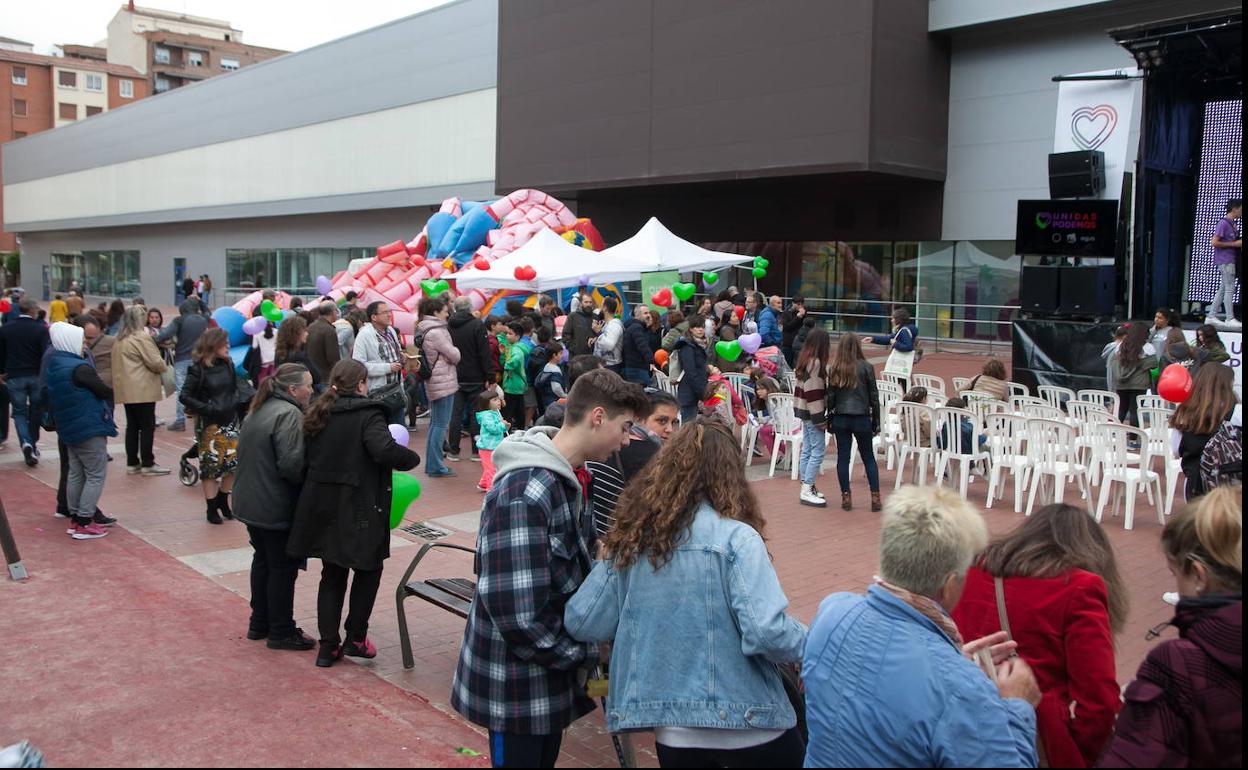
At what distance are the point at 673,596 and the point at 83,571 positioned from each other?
5815 mm

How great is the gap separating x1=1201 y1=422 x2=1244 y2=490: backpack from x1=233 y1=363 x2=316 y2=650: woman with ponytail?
16.2 feet

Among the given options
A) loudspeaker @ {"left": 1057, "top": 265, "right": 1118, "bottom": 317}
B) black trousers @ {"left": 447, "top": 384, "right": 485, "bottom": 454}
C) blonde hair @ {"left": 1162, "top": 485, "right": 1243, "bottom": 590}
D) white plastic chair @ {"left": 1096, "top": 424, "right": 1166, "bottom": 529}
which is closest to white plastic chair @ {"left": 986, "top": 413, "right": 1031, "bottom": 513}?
white plastic chair @ {"left": 1096, "top": 424, "right": 1166, "bottom": 529}

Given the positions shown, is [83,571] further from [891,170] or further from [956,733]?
[891,170]

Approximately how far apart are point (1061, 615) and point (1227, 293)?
14.1 metres

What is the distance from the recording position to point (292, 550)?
520cm

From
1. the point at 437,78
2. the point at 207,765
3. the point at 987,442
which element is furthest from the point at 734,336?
the point at 437,78

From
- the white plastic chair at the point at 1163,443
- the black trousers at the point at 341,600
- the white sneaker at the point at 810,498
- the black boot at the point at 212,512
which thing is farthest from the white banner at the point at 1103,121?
the black trousers at the point at 341,600

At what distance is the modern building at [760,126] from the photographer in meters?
21.2

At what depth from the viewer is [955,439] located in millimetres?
9469

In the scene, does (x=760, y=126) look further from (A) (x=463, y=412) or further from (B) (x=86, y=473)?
(B) (x=86, y=473)

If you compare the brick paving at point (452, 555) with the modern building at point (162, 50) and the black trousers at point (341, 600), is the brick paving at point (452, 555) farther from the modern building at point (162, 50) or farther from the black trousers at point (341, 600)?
the modern building at point (162, 50)

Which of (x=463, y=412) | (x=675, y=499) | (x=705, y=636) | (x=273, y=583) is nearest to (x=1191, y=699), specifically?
(x=705, y=636)

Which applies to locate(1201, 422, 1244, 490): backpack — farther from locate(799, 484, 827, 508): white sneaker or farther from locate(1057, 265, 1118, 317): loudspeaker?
locate(1057, 265, 1118, 317): loudspeaker

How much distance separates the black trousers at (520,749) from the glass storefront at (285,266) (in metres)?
35.5
